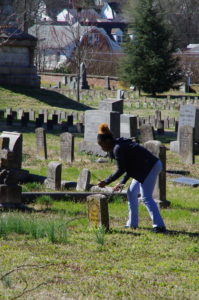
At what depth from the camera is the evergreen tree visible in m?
48.0

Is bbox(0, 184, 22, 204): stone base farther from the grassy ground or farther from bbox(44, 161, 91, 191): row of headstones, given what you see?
bbox(44, 161, 91, 191): row of headstones

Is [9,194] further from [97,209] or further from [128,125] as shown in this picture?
[128,125]

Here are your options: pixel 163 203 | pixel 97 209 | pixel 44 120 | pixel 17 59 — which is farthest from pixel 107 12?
pixel 97 209

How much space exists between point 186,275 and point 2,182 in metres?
5.26

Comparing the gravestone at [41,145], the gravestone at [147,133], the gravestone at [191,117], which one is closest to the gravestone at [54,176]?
the gravestone at [41,145]

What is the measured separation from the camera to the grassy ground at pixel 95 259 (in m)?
6.60

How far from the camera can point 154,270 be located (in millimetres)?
7508

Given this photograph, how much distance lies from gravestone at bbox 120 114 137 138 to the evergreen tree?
24.7m

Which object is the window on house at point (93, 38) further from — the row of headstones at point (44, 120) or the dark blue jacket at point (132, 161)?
the dark blue jacket at point (132, 161)

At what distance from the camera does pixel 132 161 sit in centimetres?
936

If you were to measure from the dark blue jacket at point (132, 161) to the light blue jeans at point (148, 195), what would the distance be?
0.25ft

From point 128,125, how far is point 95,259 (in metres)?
15.3

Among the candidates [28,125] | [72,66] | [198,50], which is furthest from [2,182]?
[198,50]

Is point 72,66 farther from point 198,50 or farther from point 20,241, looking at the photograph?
point 20,241
